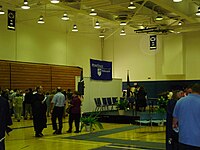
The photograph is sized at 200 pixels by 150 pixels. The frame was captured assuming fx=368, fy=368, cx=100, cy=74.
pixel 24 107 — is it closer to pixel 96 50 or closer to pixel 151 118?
pixel 151 118

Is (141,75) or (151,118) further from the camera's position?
(141,75)

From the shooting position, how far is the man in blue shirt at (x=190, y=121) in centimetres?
470

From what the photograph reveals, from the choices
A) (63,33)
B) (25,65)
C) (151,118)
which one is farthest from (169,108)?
(63,33)

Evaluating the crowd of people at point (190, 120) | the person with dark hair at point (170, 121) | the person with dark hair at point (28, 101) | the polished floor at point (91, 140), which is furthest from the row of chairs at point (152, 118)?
the crowd of people at point (190, 120)

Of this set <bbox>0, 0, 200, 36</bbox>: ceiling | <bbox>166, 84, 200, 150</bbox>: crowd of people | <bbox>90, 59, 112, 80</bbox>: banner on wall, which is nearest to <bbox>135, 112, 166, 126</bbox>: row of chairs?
<bbox>0, 0, 200, 36</bbox>: ceiling

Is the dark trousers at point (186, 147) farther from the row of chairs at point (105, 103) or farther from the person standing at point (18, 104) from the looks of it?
the row of chairs at point (105, 103)

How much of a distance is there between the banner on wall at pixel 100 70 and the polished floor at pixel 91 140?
222 inches

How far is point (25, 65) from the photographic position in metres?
21.8

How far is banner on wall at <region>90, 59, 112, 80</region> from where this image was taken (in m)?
19.0

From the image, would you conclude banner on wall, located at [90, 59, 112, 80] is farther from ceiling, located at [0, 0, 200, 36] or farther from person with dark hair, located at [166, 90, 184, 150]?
person with dark hair, located at [166, 90, 184, 150]

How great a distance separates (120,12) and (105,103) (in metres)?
5.11

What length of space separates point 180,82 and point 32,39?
34.2ft

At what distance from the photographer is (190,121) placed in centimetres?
474

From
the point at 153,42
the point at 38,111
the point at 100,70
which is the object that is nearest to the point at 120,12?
the point at 100,70
